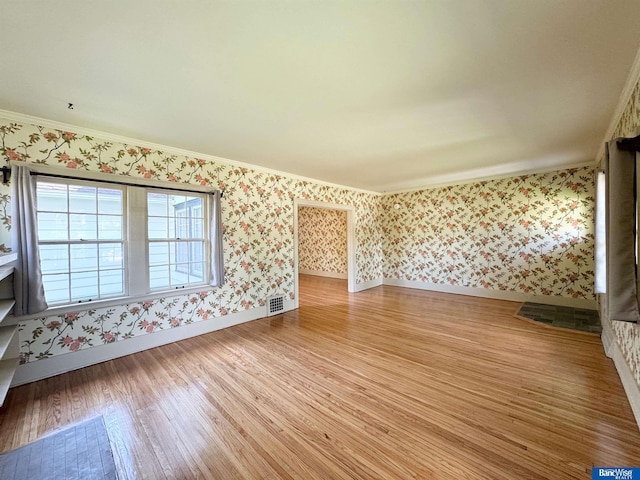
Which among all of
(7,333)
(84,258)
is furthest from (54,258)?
(7,333)

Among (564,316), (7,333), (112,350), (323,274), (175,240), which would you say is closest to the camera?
(7,333)

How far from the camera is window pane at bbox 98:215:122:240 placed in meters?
2.89

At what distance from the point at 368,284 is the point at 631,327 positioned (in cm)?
469

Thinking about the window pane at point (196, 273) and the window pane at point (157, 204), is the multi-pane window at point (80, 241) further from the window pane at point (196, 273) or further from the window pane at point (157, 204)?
the window pane at point (196, 273)

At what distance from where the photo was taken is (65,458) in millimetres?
1626

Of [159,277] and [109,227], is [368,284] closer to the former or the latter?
[159,277]

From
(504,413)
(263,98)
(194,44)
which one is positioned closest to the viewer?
(194,44)

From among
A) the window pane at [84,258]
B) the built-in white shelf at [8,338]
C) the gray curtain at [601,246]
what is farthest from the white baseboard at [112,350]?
the gray curtain at [601,246]

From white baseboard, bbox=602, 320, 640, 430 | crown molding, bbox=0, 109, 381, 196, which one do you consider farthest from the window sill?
white baseboard, bbox=602, 320, 640, 430

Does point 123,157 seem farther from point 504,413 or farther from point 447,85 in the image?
point 504,413

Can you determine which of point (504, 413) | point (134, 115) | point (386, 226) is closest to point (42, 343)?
point (134, 115)

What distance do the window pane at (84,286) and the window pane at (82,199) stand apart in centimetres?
70

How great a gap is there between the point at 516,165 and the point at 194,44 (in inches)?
197

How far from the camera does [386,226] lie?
6988mm
